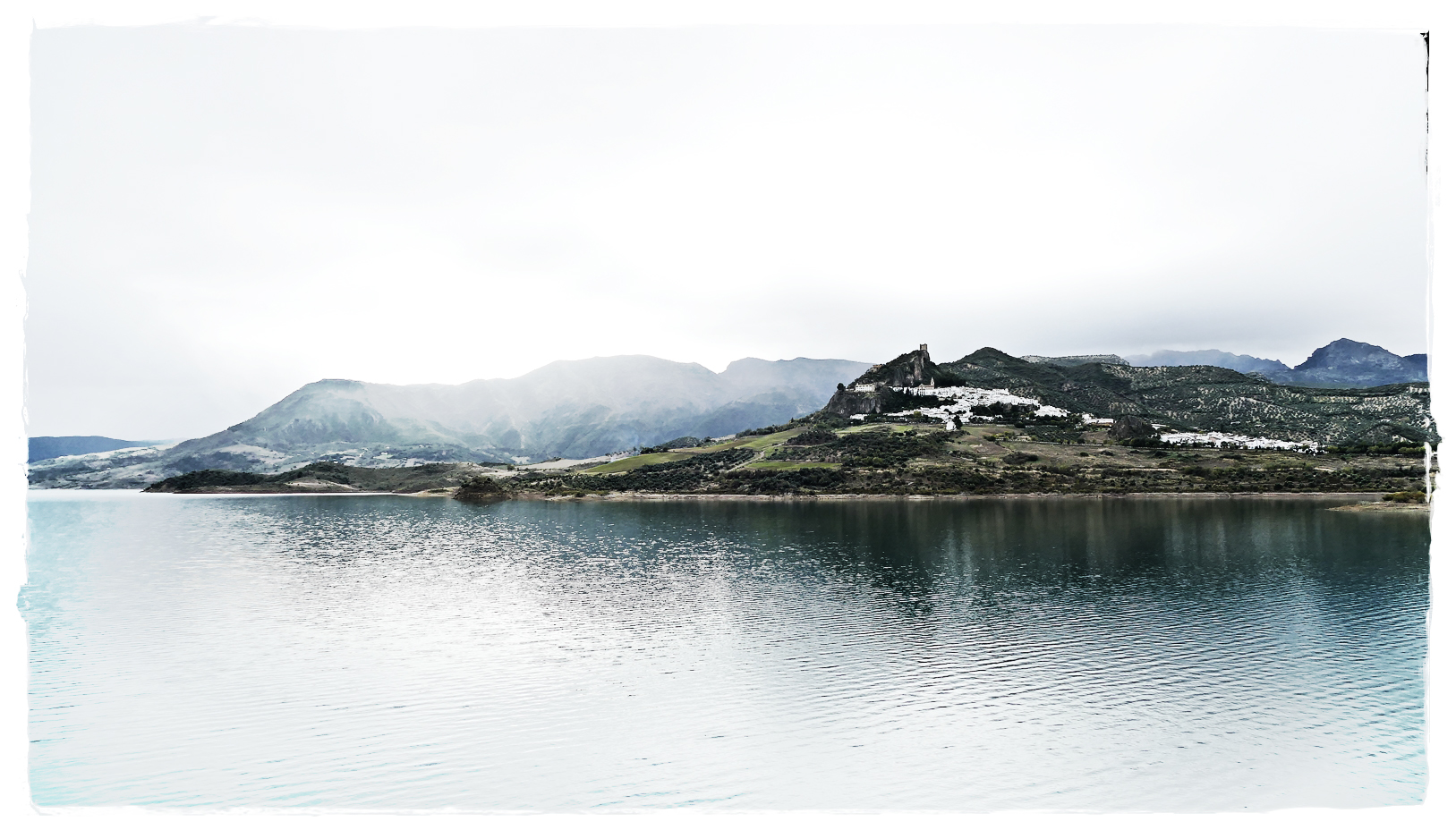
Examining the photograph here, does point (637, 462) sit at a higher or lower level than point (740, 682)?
higher

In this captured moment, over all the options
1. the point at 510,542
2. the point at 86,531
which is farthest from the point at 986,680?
the point at 86,531

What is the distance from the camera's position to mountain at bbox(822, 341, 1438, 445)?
128 metres

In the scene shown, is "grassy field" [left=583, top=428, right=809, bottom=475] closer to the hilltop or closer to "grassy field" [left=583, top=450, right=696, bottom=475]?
"grassy field" [left=583, top=450, right=696, bottom=475]

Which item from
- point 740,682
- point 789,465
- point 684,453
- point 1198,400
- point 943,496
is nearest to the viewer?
point 740,682

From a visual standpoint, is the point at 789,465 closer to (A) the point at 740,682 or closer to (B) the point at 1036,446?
(B) the point at 1036,446

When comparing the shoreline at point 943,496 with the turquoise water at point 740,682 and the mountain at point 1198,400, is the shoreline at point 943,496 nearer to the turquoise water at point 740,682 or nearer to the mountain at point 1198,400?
the mountain at point 1198,400

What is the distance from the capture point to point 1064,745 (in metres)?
16.5

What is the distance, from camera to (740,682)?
70.5ft

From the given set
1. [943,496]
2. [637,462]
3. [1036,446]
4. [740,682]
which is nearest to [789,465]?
[943,496]

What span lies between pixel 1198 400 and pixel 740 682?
179384 millimetres

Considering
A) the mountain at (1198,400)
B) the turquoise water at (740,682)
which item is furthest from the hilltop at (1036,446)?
the turquoise water at (740,682)

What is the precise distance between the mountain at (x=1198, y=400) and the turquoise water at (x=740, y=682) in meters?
102

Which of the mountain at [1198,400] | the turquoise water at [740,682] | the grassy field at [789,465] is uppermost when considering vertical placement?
Answer: the mountain at [1198,400]

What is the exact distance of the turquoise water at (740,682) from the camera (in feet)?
48.6
